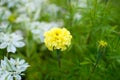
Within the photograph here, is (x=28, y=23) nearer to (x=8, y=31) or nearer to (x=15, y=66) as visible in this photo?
(x=8, y=31)

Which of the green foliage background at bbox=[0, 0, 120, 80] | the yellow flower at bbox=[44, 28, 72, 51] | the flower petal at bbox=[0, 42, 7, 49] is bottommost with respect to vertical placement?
the green foliage background at bbox=[0, 0, 120, 80]

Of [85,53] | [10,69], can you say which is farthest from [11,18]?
[10,69]

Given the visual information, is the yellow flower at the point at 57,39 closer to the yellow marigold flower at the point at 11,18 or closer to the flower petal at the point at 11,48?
the flower petal at the point at 11,48

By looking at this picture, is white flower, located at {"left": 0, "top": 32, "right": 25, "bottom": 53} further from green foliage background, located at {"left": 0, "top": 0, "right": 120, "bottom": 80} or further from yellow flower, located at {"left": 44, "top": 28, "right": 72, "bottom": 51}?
yellow flower, located at {"left": 44, "top": 28, "right": 72, "bottom": 51}

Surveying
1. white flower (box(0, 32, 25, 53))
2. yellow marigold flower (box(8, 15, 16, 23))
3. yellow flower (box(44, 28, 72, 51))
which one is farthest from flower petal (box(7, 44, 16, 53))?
yellow marigold flower (box(8, 15, 16, 23))

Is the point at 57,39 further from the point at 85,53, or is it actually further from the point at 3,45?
the point at 85,53

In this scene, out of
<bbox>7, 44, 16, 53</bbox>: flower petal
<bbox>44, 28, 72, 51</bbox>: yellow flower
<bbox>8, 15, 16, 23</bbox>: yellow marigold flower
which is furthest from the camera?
<bbox>8, 15, 16, 23</bbox>: yellow marigold flower

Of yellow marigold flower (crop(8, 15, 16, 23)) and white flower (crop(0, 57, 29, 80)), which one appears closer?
white flower (crop(0, 57, 29, 80))

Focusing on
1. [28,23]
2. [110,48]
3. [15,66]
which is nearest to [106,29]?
[110,48]
